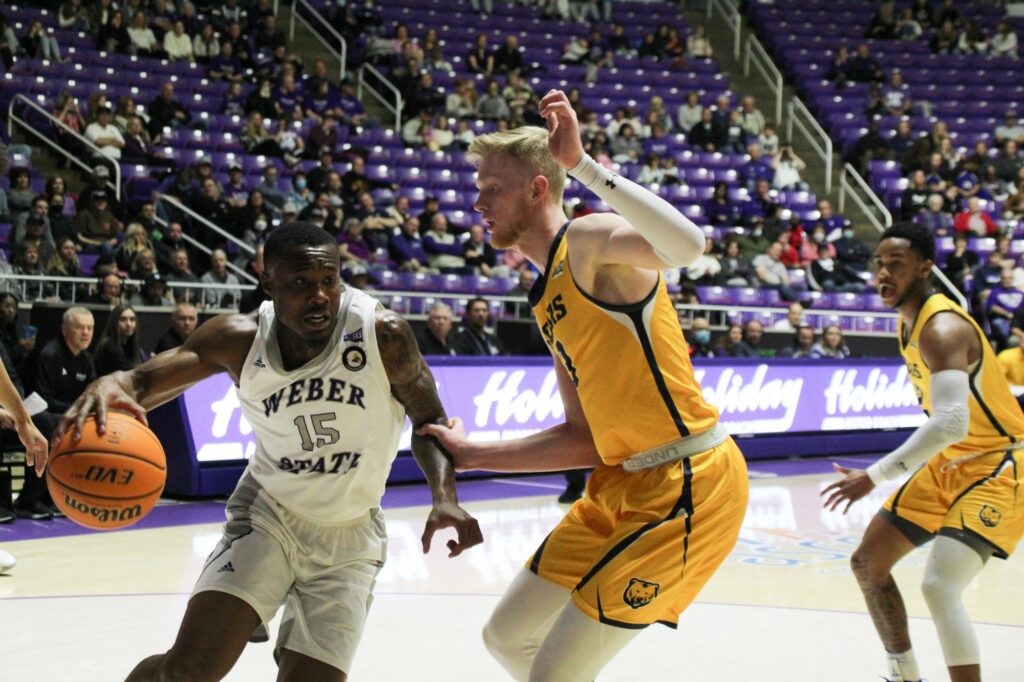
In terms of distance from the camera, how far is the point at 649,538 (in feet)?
12.4

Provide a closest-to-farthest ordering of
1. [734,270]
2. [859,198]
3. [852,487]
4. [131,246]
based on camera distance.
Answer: [852,487]
[131,246]
[734,270]
[859,198]

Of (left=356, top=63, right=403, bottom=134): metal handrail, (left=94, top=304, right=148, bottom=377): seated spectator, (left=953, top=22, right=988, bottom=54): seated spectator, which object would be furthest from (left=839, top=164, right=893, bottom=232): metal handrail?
(left=94, top=304, right=148, bottom=377): seated spectator

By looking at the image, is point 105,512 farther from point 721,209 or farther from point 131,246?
point 721,209

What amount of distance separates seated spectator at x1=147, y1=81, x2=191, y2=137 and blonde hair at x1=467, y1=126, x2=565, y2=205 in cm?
1294

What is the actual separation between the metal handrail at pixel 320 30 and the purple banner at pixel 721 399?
9375 millimetres

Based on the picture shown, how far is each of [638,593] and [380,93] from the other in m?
17.5

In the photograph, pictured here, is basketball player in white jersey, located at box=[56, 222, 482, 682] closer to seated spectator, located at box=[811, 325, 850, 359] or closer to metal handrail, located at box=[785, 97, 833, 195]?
seated spectator, located at box=[811, 325, 850, 359]

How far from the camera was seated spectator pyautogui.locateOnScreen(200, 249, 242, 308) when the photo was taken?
43.0 ft

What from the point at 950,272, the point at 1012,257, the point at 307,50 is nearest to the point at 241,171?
the point at 307,50

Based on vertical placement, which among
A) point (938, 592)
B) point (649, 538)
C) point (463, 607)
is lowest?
point (463, 607)

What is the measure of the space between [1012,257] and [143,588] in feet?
52.5

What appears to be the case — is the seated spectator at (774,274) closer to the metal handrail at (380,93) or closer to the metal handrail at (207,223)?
the metal handrail at (380,93)

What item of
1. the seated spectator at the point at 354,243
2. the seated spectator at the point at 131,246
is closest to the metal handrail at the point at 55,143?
the seated spectator at the point at 131,246

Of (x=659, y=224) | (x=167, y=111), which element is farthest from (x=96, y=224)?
(x=659, y=224)
